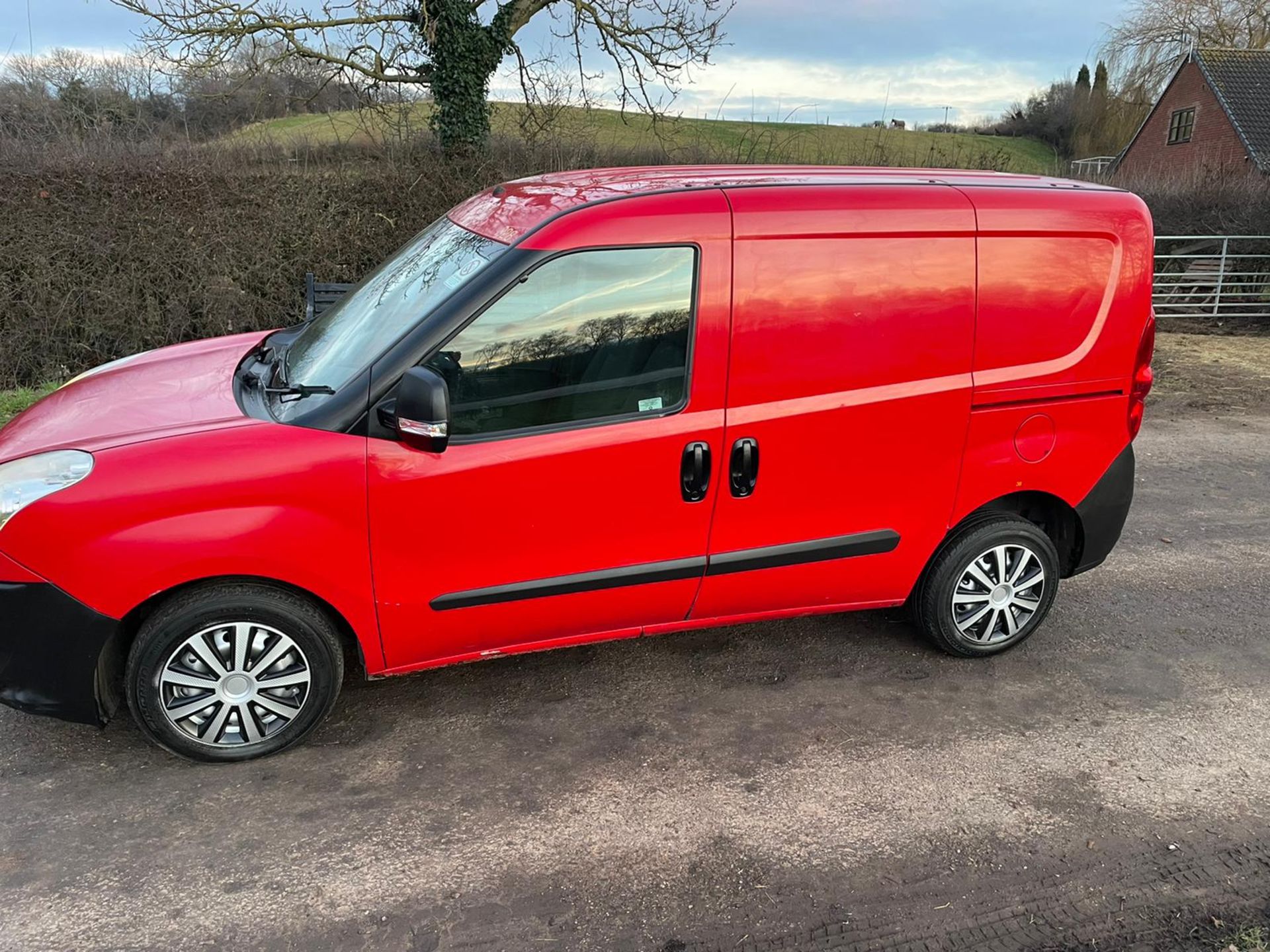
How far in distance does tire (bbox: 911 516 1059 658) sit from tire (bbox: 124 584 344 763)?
97.5 inches

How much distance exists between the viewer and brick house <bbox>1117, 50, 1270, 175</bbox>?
30388 mm

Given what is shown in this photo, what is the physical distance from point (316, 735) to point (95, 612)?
903mm

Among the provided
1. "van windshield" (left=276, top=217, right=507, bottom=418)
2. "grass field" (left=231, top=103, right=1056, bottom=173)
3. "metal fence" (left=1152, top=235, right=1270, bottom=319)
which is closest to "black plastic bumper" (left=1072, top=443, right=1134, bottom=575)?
"van windshield" (left=276, top=217, right=507, bottom=418)

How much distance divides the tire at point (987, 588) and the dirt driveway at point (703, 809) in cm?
15

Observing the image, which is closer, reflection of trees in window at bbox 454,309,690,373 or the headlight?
the headlight

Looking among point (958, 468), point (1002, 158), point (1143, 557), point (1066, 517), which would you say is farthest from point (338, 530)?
point (1002, 158)

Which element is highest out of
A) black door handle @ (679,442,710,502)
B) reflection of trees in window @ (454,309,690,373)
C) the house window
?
the house window

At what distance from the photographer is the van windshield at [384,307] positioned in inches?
123

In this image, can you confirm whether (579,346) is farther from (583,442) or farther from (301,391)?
(301,391)

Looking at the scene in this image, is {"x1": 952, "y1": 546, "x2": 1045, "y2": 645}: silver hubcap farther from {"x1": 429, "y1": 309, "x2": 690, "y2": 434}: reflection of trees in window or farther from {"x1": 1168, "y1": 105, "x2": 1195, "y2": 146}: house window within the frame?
{"x1": 1168, "y1": 105, "x2": 1195, "y2": 146}: house window

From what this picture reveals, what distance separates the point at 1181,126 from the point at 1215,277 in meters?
26.6

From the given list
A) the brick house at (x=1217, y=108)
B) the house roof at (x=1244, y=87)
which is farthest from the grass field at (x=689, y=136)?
the house roof at (x=1244, y=87)

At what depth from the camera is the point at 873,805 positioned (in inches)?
119

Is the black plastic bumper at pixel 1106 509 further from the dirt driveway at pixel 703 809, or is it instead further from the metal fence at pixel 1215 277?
the metal fence at pixel 1215 277
